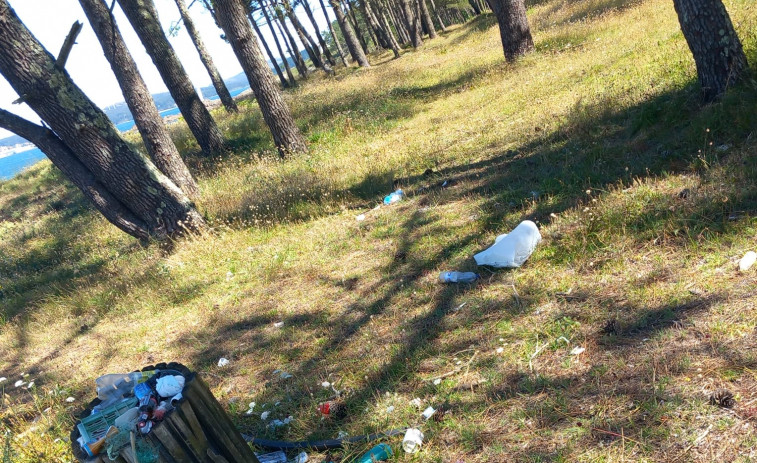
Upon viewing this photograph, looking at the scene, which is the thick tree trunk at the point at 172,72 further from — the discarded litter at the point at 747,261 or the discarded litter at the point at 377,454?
the discarded litter at the point at 747,261

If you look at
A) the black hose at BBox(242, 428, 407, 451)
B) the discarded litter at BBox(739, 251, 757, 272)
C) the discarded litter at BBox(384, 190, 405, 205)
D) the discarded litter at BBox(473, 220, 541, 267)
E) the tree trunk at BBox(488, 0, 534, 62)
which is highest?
the tree trunk at BBox(488, 0, 534, 62)

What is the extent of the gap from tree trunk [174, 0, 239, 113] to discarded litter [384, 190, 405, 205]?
12705 millimetres

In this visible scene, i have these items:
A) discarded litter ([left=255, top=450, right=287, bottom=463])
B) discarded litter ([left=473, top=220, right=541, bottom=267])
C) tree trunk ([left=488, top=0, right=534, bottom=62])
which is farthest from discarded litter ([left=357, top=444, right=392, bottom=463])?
tree trunk ([left=488, top=0, right=534, bottom=62])

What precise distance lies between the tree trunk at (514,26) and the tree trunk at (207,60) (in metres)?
9.48

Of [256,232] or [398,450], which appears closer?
[398,450]

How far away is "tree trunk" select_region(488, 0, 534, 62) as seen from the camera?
11.7 m

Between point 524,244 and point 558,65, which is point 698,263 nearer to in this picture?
point 524,244

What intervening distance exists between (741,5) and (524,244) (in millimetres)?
7275

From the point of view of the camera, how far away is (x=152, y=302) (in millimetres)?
5762

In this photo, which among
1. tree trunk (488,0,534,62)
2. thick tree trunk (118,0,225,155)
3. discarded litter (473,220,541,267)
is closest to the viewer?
discarded litter (473,220,541,267)

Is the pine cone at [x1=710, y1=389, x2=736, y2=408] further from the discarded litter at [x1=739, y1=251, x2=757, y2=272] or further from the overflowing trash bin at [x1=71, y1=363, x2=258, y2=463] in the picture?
the overflowing trash bin at [x1=71, y1=363, x2=258, y2=463]

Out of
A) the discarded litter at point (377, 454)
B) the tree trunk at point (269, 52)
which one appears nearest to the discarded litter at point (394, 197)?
the discarded litter at point (377, 454)

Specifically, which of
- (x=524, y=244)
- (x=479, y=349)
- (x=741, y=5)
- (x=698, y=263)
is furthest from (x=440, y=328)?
(x=741, y=5)

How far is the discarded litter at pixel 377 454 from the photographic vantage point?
106 inches
